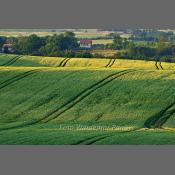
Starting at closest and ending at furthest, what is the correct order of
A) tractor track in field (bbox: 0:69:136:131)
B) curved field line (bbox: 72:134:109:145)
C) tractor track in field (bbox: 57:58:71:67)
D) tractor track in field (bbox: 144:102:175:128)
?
1. curved field line (bbox: 72:134:109:145)
2. tractor track in field (bbox: 144:102:175:128)
3. tractor track in field (bbox: 0:69:136:131)
4. tractor track in field (bbox: 57:58:71:67)

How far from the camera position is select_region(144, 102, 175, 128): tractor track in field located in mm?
37625

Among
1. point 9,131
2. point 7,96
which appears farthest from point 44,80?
point 9,131

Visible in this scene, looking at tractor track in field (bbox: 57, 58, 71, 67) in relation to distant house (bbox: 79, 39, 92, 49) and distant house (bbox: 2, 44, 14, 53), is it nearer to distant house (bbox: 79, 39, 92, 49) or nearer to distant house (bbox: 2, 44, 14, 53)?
distant house (bbox: 79, 39, 92, 49)

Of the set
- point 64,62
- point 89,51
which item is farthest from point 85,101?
point 64,62

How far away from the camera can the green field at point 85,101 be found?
36.1m

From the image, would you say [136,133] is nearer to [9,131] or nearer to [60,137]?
[60,137]

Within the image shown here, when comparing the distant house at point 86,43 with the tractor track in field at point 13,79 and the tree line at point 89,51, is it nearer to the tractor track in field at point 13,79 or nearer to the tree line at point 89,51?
the tree line at point 89,51

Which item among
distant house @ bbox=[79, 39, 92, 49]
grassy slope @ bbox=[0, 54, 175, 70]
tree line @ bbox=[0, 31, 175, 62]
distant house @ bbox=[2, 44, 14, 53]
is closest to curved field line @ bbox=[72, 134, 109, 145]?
grassy slope @ bbox=[0, 54, 175, 70]

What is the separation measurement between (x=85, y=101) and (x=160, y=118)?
477 cm

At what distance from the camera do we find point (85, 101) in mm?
39812

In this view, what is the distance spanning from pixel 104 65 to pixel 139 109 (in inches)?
240

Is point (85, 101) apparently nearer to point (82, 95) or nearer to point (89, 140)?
point (82, 95)

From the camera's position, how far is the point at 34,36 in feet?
144

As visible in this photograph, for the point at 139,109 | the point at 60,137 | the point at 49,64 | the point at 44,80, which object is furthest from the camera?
the point at 49,64
